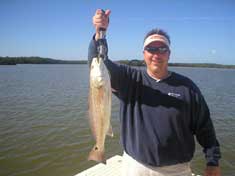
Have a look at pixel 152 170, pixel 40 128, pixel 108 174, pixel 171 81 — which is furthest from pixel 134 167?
pixel 40 128

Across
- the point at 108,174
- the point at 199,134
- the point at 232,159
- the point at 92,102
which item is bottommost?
the point at 232,159

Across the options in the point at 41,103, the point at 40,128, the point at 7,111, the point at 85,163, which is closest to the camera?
the point at 85,163

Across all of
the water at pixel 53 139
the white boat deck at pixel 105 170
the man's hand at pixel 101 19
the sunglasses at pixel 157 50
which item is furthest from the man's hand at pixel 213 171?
the water at pixel 53 139

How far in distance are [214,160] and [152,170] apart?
0.84 meters

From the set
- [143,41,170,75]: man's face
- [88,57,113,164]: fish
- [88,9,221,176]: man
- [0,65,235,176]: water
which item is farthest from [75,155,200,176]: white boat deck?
[143,41,170,75]: man's face

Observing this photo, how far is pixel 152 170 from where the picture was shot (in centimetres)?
317

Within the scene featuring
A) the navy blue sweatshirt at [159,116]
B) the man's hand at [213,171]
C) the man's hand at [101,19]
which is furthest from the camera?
the man's hand at [213,171]

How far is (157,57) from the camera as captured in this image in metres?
3.16

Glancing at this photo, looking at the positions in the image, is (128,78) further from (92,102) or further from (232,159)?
(232,159)

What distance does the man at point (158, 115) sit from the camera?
309 cm

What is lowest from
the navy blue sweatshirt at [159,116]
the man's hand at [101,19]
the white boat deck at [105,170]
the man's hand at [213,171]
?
the white boat deck at [105,170]

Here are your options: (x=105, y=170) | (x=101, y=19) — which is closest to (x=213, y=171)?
(x=101, y=19)

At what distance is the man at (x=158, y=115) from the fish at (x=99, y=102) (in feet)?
1.61

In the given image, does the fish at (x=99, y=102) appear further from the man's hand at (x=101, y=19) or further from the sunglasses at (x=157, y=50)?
the sunglasses at (x=157, y=50)
